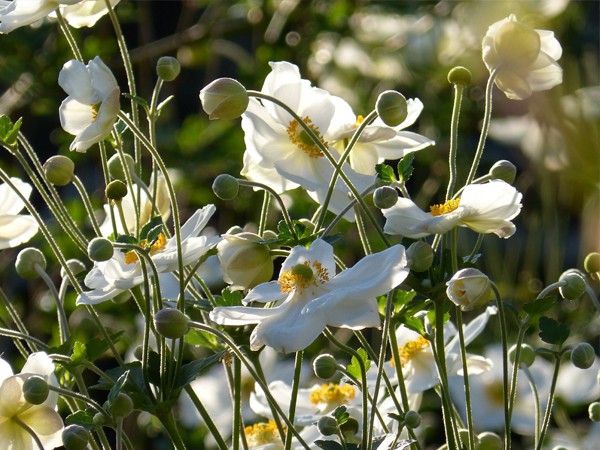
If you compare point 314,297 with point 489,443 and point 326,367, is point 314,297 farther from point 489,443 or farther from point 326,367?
point 489,443

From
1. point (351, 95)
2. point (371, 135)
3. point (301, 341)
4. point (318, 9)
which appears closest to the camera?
point (301, 341)

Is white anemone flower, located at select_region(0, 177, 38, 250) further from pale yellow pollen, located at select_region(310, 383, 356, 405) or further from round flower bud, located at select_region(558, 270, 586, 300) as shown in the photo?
round flower bud, located at select_region(558, 270, 586, 300)

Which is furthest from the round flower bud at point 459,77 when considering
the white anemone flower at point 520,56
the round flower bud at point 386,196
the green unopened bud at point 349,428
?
the green unopened bud at point 349,428

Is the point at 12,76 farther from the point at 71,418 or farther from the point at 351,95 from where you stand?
the point at 71,418

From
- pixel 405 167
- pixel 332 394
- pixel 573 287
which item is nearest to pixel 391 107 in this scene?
pixel 405 167

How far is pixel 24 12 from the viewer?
2.48 feet

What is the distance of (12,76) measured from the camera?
77.5 inches

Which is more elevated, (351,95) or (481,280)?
(481,280)

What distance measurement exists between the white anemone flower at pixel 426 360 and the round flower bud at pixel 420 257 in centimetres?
18

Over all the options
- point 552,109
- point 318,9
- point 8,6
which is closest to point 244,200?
point 318,9

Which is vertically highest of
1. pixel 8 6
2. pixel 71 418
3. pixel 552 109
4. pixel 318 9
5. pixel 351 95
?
pixel 8 6

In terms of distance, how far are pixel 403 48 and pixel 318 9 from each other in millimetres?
330

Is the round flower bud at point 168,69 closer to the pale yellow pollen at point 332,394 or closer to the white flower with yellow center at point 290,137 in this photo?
the white flower with yellow center at point 290,137

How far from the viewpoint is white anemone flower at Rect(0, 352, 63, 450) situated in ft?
2.14
